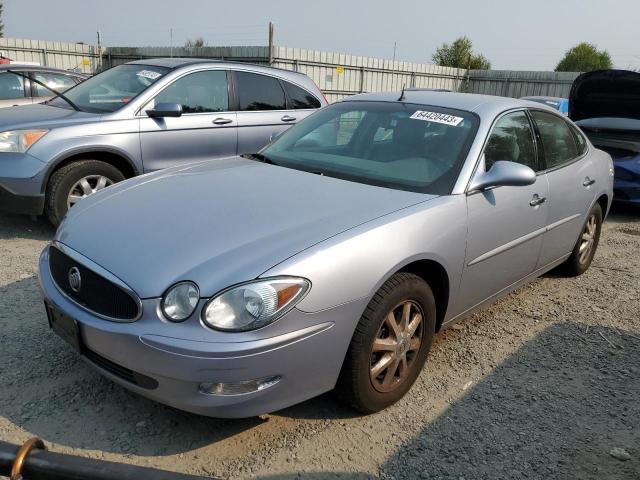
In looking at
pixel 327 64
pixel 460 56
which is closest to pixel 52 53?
pixel 327 64

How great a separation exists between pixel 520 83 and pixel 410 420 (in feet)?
86.5

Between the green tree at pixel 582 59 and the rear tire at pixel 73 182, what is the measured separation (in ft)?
176

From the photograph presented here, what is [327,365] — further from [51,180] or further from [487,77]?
[487,77]

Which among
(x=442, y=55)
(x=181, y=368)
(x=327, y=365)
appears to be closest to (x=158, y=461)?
(x=181, y=368)

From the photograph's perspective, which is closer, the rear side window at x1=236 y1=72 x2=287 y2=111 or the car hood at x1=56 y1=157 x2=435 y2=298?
the car hood at x1=56 y1=157 x2=435 y2=298

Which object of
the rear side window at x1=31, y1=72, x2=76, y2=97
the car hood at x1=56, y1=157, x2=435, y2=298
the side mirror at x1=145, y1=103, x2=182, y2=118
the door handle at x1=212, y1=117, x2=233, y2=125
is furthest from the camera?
the rear side window at x1=31, y1=72, x2=76, y2=97

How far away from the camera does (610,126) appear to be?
7.55 metres

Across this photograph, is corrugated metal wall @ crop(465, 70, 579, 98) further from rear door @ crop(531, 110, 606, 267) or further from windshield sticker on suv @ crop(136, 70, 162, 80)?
windshield sticker on suv @ crop(136, 70, 162, 80)

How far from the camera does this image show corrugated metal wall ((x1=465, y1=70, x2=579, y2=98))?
24922mm

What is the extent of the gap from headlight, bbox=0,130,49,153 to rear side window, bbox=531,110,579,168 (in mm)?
4148

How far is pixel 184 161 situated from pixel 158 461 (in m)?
3.77

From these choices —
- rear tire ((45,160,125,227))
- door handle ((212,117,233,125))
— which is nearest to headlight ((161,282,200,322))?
rear tire ((45,160,125,227))

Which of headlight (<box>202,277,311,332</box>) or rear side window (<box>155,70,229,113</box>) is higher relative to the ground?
rear side window (<box>155,70,229,113</box>)

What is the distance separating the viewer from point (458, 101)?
385 centimetres
